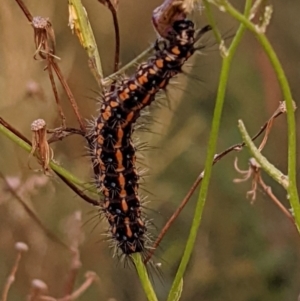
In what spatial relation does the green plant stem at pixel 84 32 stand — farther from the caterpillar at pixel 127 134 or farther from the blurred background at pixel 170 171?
the blurred background at pixel 170 171

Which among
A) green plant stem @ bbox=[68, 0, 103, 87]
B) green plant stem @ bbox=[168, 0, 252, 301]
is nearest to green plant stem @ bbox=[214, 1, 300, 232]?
green plant stem @ bbox=[168, 0, 252, 301]

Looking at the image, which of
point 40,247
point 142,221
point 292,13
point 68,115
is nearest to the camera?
point 142,221

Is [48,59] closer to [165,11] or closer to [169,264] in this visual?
[165,11]

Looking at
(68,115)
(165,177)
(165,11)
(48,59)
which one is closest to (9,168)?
(68,115)

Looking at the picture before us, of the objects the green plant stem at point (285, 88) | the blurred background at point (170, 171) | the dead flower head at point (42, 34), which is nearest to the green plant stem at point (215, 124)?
the green plant stem at point (285, 88)

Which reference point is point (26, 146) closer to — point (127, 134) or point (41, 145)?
point (41, 145)

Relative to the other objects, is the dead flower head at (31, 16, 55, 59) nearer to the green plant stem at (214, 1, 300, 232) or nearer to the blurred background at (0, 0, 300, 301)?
the green plant stem at (214, 1, 300, 232)

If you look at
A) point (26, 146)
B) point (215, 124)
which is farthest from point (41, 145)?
point (215, 124)
